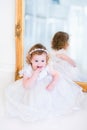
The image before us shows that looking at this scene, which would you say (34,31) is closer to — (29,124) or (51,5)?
(51,5)

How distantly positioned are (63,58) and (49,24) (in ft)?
0.61

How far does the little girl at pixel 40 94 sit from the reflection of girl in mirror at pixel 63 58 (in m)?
0.09

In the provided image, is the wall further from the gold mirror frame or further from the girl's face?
the girl's face

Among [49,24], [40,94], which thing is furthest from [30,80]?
[49,24]

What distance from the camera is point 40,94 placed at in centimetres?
116

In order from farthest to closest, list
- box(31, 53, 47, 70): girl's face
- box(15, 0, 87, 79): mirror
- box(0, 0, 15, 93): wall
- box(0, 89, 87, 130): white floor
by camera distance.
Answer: box(0, 0, 15, 93): wall, box(15, 0, 87, 79): mirror, box(31, 53, 47, 70): girl's face, box(0, 89, 87, 130): white floor

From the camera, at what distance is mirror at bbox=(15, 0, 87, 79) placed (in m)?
1.32

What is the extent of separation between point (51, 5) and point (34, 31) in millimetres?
155

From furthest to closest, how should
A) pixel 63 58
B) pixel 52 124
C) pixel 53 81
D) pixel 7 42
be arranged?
1. pixel 7 42
2. pixel 63 58
3. pixel 53 81
4. pixel 52 124

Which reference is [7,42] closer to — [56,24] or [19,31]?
[19,31]

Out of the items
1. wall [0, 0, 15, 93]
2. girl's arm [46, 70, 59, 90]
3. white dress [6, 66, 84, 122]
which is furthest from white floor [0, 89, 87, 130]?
wall [0, 0, 15, 93]

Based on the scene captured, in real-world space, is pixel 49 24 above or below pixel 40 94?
above

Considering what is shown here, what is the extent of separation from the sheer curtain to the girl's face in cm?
18

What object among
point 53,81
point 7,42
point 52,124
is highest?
point 7,42
